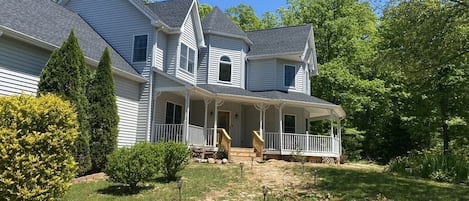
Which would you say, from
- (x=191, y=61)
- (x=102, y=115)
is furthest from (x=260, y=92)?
(x=102, y=115)

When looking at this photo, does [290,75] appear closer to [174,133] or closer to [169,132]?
[174,133]

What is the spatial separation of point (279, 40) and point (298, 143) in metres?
7.00

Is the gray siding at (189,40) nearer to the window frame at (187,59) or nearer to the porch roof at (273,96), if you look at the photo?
the window frame at (187,59)

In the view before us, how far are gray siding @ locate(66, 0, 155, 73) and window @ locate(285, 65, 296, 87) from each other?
859 cm

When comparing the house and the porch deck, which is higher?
the house

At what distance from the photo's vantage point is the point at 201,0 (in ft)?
118

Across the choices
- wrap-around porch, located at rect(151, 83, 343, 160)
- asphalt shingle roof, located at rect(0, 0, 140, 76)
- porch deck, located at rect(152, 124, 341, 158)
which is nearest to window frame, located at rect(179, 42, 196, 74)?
wrap-around porch, located at rect(151, 83, 343, 160)

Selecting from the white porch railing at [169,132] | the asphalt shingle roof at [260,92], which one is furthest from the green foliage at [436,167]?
the white porch railing at [169,132]

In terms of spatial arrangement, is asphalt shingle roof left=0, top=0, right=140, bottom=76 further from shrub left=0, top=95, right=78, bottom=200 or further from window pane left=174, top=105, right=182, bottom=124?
shrub left=0, top=95, right=78, bottom=200

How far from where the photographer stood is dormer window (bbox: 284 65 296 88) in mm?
22297

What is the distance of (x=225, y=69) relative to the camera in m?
21.4

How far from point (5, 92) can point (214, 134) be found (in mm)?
9004

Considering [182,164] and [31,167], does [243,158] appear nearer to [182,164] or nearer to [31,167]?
[182,164]

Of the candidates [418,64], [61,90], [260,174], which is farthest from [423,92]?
[61,90]
